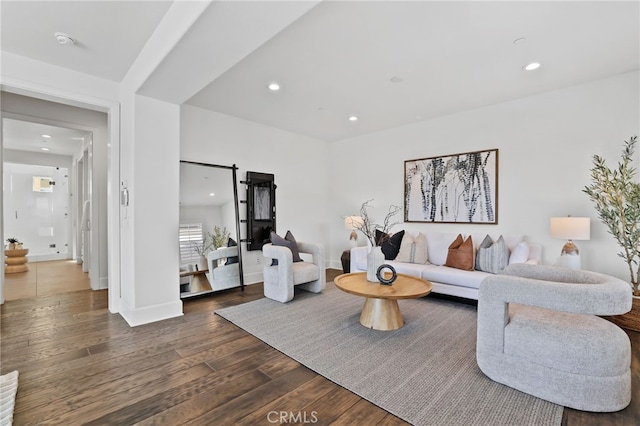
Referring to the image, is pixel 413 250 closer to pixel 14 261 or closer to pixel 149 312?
pixel 149 312

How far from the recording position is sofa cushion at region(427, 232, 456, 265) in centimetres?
417

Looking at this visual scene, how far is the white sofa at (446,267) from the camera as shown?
3.43m

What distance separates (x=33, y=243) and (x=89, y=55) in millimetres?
6751

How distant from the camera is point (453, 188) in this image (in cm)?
444

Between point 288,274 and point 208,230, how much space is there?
55.5 inches

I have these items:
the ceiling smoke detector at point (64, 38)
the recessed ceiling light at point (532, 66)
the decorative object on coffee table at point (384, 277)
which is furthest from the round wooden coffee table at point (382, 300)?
the ceiling smoke detector at point (64, 38)

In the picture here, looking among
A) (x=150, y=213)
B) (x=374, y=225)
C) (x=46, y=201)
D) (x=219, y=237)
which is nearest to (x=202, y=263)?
(x=219, y=237)

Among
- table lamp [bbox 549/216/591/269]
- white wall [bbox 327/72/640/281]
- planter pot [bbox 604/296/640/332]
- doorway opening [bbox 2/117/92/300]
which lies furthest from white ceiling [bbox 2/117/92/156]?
planter pot [bbox 604/296/640/332]

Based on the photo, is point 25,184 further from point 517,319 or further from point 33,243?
point 517,319

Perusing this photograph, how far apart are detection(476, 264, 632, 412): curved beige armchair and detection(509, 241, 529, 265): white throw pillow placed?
4.69ft

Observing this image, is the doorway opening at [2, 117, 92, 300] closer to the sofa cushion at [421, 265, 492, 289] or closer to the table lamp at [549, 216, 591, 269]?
the sofa cushion at [421, 265, 492, 289]

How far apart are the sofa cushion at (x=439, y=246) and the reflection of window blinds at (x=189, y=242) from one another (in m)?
3.39

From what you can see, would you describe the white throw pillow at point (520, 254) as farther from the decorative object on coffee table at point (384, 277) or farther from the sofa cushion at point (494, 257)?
the decorative object on coffee table at point (384, 277)
